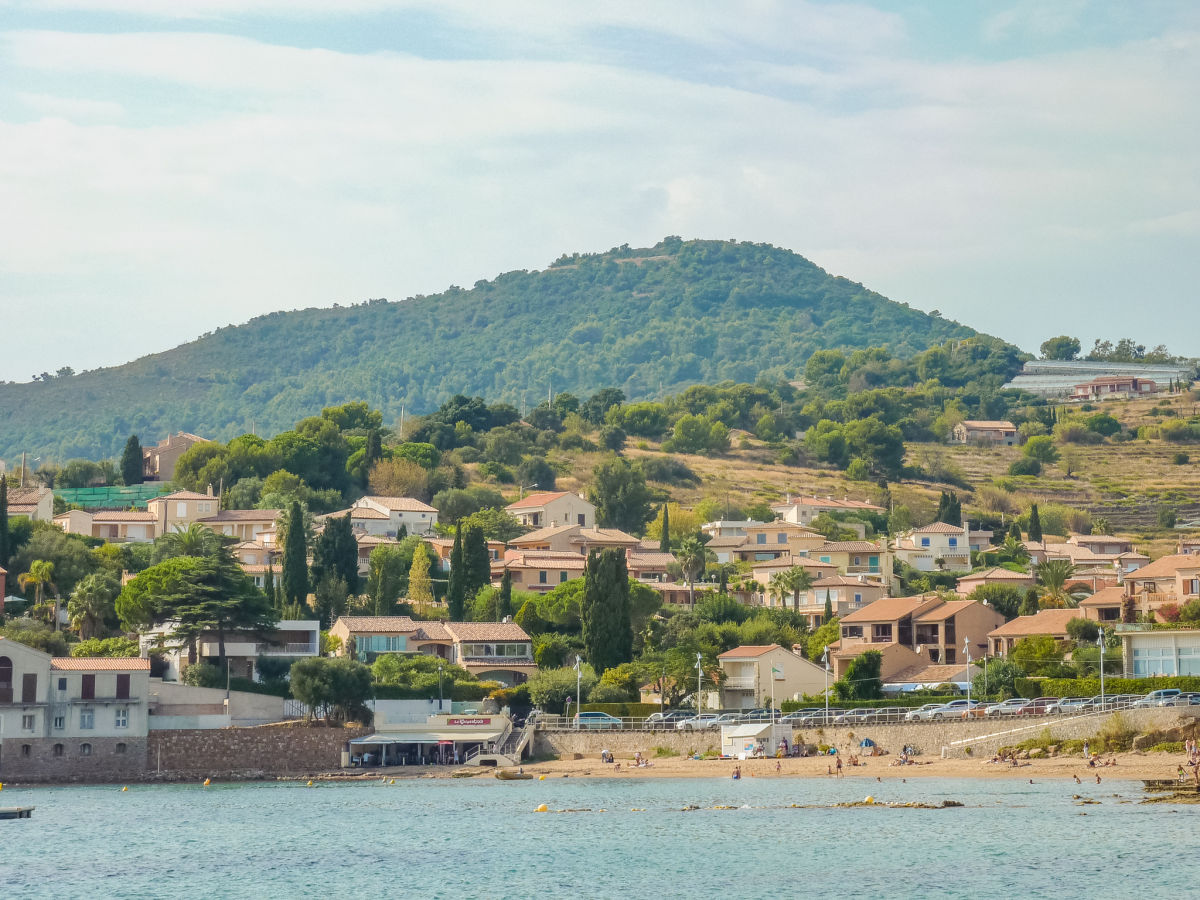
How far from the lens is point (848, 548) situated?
11644 cm

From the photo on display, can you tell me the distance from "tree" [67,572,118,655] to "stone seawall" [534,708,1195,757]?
24.5m

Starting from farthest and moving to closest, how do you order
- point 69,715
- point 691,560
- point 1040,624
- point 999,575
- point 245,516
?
point 245,516 → point 999,575 → point 691,560 → point 1040,624 → point 69,715

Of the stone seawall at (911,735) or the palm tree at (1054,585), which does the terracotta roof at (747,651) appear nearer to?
the stone seawall at (911,735)

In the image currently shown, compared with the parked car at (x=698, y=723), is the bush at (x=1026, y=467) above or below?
above

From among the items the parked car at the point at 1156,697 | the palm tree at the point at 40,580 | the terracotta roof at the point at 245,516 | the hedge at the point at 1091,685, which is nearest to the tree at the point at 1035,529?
the hedge at the point at 1091,685

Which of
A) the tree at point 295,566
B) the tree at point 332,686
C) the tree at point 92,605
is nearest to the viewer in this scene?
the tree at point 332,686

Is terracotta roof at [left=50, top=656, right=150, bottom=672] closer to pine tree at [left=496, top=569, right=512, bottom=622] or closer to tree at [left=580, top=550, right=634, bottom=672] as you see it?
tree at [left=580, top=550, right=634, bottom=672]

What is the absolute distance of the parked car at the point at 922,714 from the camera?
7394cm

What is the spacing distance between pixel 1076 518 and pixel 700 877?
106584 millimetres

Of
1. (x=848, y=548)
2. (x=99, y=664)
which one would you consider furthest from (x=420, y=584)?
(x=848, y=548)

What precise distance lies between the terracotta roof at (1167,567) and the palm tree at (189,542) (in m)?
52.7

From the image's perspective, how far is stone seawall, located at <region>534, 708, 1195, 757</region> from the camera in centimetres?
6744

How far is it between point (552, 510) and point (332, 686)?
47.1 metres

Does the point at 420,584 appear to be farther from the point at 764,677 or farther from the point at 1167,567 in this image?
the point at 1167,567
